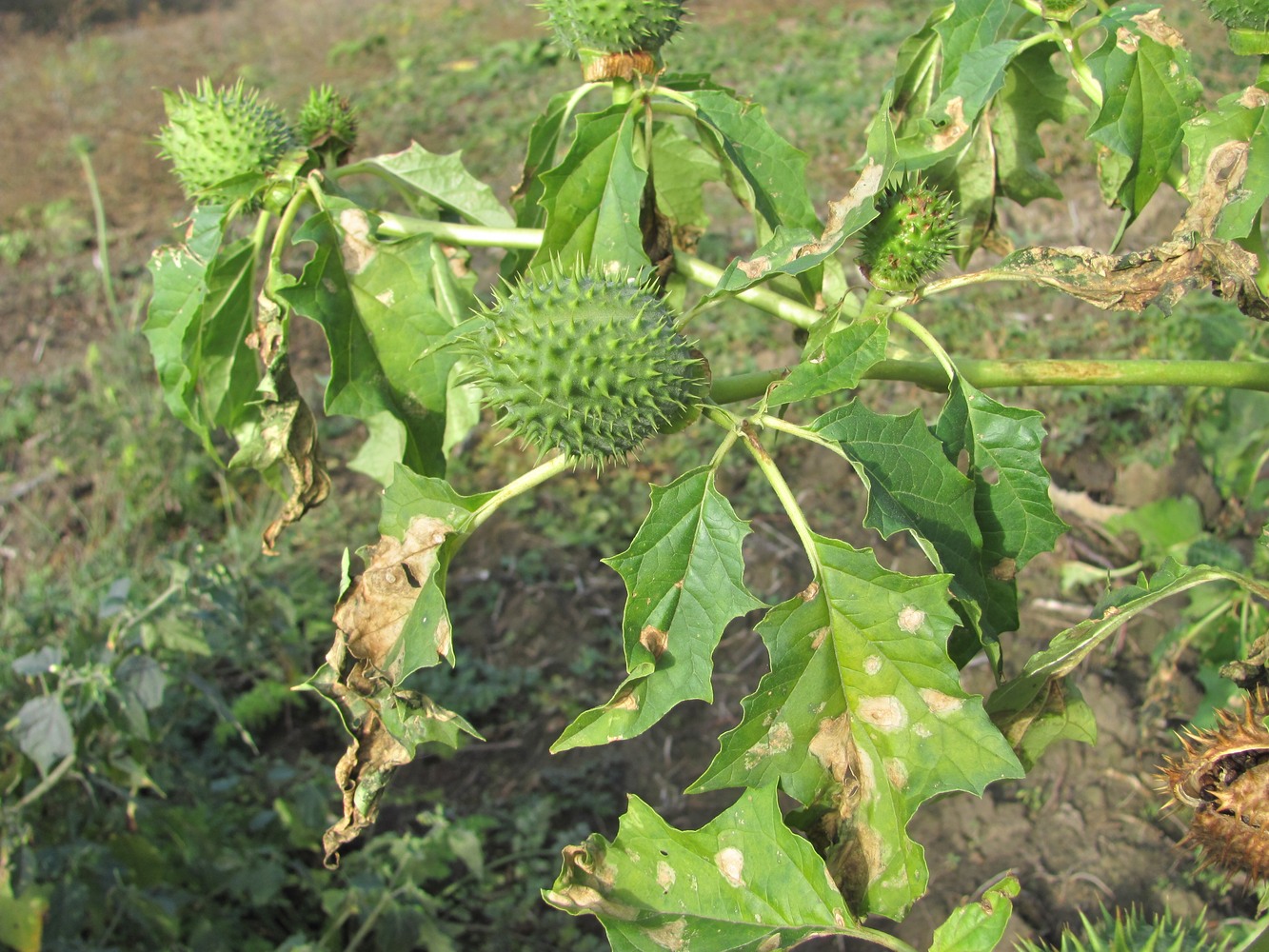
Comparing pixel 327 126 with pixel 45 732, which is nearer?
pixel 327 126

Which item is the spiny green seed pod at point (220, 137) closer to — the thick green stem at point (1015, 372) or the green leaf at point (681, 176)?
the green leaf at point (681, 176)

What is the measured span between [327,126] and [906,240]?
1072 millimetres

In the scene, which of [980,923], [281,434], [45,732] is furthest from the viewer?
[45,732]

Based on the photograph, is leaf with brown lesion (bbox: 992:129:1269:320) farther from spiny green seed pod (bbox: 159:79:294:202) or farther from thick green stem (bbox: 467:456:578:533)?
spiny green seed pod (bbox: 159:79:294:202)

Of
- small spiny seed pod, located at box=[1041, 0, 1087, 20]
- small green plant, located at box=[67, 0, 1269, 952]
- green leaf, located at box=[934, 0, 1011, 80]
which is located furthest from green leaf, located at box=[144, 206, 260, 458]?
small spiny seed pod, located at box=[1041, 0, 1087, 20]

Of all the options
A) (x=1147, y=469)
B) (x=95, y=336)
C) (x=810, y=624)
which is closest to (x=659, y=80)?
(x=810, y=624)

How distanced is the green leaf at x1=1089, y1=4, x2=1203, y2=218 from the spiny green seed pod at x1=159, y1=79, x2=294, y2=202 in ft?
4.44

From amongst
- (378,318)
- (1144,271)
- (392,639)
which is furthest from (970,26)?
(392,639)

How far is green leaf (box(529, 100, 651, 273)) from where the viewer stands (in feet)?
5.18

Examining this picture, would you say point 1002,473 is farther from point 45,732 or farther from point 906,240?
point 45,732

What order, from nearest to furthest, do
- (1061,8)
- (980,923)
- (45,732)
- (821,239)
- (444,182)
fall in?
(980,923) → (821,239) → (1061,8) → (444,182) → (45,732)

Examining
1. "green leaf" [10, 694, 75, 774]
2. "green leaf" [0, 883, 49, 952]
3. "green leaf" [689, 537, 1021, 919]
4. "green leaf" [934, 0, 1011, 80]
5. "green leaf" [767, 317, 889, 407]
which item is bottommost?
"green leaf" [0, 883, 49, 952]

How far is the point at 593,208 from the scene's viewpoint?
1611 millimetres

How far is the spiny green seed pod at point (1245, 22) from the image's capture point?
145 centimetres
